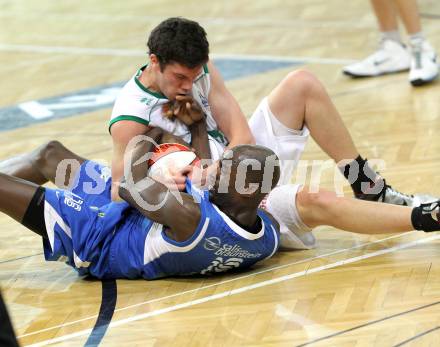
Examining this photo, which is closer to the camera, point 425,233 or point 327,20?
point 425,233

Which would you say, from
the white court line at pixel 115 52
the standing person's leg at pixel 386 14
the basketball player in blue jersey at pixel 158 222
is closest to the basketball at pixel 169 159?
the basketball player in blue jersey at pixel 158 222

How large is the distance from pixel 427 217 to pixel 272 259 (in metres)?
0.71

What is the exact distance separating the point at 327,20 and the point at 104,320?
Answer: 19.7 ft

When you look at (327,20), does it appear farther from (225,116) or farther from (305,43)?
(225,116)

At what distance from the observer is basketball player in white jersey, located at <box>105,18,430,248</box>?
4293 millimetres

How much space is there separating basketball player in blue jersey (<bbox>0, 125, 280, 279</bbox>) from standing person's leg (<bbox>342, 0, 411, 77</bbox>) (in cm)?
328

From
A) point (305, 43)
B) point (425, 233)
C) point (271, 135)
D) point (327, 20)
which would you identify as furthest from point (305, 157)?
point (327, 20)

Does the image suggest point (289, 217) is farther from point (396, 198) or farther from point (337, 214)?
point (396, 198)

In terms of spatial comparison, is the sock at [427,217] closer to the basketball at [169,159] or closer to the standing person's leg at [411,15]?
the basketball at [169,159]

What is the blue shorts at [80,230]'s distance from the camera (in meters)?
4.21

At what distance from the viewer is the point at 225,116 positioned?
4.61 meters

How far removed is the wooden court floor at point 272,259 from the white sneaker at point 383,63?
11 centimetres

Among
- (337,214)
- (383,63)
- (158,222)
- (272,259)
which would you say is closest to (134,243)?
(158,222)

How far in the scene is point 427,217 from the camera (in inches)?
158
